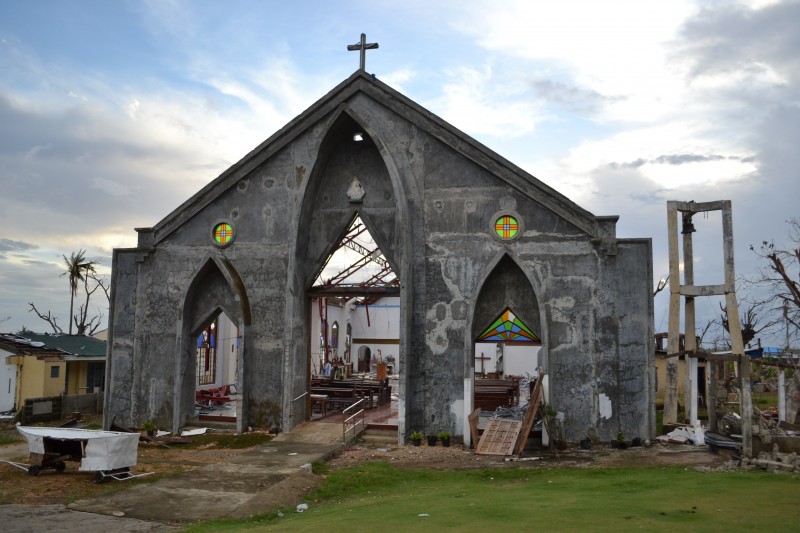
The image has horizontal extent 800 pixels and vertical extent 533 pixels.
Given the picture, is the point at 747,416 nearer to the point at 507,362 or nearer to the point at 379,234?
the point at 379,234

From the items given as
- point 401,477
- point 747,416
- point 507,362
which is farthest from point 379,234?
point 507,362

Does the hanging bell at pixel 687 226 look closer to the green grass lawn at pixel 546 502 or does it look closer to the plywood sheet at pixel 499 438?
the plywood sheet at pixel 499 438

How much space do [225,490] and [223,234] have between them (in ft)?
29.9

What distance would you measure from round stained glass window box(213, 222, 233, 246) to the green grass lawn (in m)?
8.46

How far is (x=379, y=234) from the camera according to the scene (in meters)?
19.5

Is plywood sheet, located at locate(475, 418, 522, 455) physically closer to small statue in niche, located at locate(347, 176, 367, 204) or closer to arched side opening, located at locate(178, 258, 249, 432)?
arched side opening, located at locate(178, 258, 249, 432)

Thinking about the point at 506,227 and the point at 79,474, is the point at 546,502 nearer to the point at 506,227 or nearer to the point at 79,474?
the point at 506,227

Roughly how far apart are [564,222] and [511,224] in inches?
53.3

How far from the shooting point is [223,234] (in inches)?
797

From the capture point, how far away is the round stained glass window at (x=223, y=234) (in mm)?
20172

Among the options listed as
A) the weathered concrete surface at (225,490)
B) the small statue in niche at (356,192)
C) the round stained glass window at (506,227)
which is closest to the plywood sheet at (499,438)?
the weathered concrete surface at (225,490)

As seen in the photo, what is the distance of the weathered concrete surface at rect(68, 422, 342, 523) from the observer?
11383mm

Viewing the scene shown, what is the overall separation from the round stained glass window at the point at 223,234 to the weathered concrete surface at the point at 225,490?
6321mm

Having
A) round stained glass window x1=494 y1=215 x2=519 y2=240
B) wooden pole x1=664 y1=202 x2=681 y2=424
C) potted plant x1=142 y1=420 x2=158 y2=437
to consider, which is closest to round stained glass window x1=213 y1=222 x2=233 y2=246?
potted plant x1=142 y1=420 x2=158 y2=437
